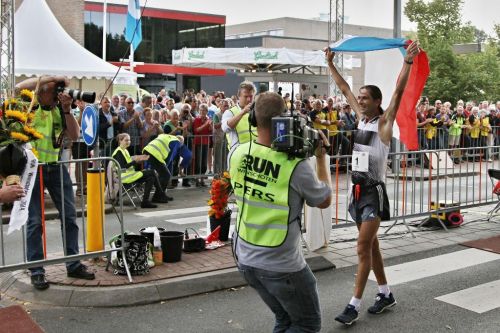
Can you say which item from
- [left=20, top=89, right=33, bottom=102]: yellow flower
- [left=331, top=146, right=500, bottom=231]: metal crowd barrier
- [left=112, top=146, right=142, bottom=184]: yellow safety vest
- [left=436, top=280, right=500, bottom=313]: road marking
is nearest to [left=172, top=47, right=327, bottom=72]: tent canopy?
[left=331, top=146, right=500, bottom=231]: metal crowd barrier

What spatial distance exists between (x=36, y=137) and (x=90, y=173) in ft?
5.70

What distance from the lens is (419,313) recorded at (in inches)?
229

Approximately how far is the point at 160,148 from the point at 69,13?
23.8 m

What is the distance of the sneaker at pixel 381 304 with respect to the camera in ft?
19.0

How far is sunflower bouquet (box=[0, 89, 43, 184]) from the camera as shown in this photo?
4.62 m

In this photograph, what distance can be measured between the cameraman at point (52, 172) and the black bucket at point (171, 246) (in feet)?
3.08

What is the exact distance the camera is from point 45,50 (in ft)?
58.7

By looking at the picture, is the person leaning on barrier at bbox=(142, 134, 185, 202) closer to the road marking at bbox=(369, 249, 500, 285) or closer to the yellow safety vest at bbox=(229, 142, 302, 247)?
the road marking at bbox=(369, 249, 500, 285)

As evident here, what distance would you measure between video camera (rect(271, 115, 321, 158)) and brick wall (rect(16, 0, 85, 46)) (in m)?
31.5

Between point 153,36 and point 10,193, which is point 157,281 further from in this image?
point 153,36

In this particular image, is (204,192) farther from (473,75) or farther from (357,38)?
(473,75)

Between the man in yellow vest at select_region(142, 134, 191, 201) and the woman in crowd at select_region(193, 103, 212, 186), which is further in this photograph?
the woman in crowd at select_region(193, 103, 212, 186)

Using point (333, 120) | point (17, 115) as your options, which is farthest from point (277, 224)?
point (333, 120)

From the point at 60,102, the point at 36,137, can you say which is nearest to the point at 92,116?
the point at 60,102
